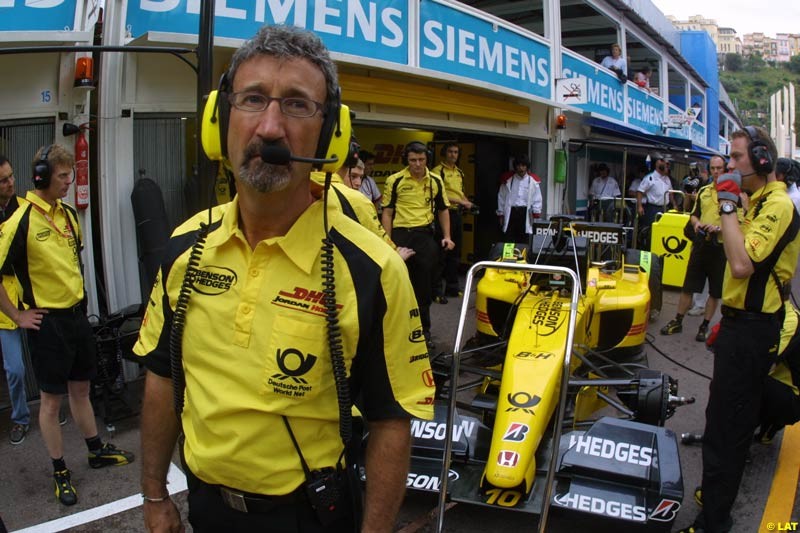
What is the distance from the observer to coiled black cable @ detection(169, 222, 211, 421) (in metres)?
1.64

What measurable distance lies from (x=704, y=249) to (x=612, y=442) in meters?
4.51

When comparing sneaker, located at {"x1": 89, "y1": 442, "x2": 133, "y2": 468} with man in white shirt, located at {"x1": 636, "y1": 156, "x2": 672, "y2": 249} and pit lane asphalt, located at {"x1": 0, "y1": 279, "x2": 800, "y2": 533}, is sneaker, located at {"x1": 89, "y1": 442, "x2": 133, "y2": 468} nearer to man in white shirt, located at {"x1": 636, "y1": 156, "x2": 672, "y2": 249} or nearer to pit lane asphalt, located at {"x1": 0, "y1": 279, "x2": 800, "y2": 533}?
pit lane asphalt, located at {"x1": 0, "y1": 279, "x2": 800, "y2": 533}

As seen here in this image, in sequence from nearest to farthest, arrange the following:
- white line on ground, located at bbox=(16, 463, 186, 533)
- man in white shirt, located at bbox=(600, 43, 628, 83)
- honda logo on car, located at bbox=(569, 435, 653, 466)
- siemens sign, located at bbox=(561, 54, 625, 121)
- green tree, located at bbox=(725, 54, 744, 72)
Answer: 1. honda logo on car, located at bbox=(569, 435, 653, 466)
2. white line on ground, located at bbox=(16, 463, 186, 533)
3. siemens sign, located at bbox=(561, 54, 625, 121)
4. man in white shirt, located at bbox=(600, 43, 628, 83)
5. green tree, located at bbox=(725, 54, 744, 72)

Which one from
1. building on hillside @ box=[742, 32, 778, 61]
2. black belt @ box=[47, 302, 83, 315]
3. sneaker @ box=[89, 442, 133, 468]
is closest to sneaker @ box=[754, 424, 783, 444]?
sneaker @ box=[89, 442, 133, 468]

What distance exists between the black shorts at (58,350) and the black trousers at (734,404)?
3.68 m

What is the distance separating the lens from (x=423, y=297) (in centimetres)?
663

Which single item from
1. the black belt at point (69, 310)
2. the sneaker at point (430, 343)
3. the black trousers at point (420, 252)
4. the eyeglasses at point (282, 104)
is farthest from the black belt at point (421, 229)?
the eyeglasses at point (282, 104)

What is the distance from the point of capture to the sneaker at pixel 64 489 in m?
3.75

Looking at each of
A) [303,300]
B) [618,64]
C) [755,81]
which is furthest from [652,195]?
[755,81]

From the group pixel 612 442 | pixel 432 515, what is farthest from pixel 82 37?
pixel 612 442

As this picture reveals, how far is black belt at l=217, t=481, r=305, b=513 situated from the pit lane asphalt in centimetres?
204

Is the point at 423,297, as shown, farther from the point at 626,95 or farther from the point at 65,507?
the point at 626,95

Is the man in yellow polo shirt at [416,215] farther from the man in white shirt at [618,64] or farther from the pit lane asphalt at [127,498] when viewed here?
the man in white shirt at [618,64]

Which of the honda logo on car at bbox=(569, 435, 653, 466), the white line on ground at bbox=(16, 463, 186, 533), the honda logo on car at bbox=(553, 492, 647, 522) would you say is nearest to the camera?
the honda logo on car at bbox=(553, 492, 647, 522)
